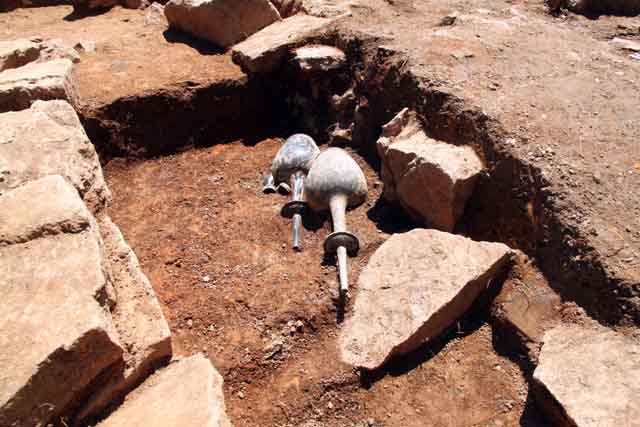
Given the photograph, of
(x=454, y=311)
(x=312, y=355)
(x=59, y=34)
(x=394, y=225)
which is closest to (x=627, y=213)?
(x=454, y=311)

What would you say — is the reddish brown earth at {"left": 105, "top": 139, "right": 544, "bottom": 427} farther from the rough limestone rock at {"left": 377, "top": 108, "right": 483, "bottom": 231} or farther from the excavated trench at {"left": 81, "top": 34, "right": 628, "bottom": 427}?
the rough limestone rock at {"left": 377, "top": 108, "right": 483, "bottom": 231}

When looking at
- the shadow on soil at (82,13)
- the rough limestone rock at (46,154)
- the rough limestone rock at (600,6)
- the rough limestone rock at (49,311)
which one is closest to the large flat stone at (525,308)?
the rough limestone rock at (49,311)

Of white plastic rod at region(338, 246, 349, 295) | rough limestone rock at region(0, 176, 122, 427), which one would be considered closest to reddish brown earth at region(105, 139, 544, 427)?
white plastic rod at region(338, 246, 349, 295)

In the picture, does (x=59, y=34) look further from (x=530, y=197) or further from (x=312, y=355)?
(x=530, y=197)

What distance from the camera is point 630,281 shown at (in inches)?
119

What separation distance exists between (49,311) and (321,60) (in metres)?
3.97

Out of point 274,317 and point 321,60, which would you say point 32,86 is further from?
point 274,317

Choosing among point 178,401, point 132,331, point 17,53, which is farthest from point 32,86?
point 178,401

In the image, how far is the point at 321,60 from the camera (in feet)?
18.4

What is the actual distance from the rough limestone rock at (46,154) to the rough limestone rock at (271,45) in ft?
7.25

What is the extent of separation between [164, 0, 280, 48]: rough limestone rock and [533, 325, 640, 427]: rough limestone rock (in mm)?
4908

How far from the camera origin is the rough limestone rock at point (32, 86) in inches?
186

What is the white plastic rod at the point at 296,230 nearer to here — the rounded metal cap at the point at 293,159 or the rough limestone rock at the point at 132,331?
the rounded metal cap at the point at 293,159

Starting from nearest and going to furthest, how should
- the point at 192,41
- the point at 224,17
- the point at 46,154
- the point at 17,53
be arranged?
1. the point at 46,154
2. the point at 17,53
3. the point at 224,17
4. the point at 192,41
